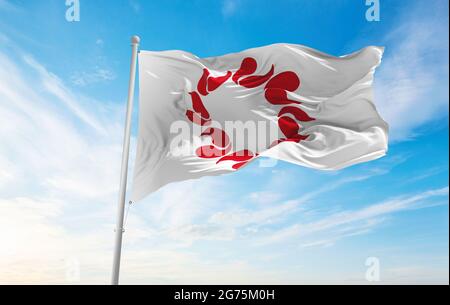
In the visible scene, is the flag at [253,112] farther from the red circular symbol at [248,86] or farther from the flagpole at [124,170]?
the flagpole at [124,170]

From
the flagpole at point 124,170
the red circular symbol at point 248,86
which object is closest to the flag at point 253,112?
the red circular symbol at point 248,86

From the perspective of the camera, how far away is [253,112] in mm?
10500

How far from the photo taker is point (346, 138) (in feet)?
31.8

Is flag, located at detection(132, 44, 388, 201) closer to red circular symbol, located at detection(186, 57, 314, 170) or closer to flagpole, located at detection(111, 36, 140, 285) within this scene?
red circular symbol, located at detection(186, 57, 314, 170)

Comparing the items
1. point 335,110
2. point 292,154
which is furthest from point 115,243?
point 335,110

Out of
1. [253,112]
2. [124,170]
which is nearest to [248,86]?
[253,112]

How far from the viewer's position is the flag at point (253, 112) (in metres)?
9.36

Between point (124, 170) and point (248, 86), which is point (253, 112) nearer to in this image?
point (248, 86)

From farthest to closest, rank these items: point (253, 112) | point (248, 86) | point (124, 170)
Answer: point (248, 86) → point (253, 112) → point (124, 170)

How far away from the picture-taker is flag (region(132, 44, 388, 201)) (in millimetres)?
9359

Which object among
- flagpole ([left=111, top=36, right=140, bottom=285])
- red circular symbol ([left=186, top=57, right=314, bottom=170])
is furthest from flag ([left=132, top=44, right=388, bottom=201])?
flagpole ([left=111, top=36, right=140, bottom=285])

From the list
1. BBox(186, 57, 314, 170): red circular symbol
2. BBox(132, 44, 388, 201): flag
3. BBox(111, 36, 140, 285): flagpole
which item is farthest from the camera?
BBox(186, 57, 314, 170): red circular symbol
